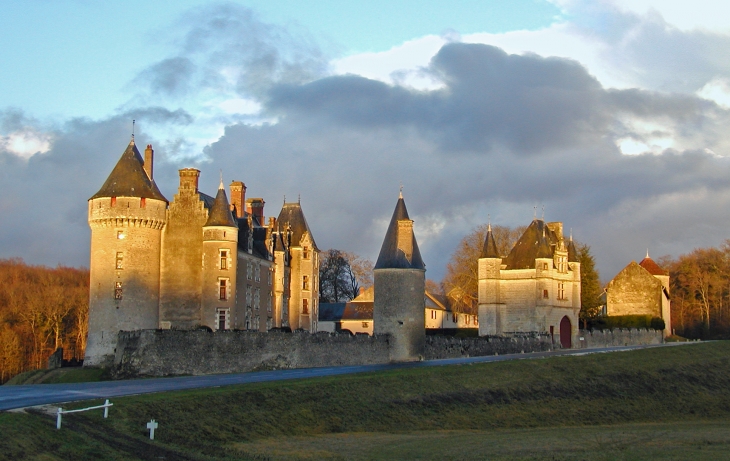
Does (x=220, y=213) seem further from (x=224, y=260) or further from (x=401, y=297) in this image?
(x=401, y=297)

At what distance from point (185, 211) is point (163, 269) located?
11.1 feet

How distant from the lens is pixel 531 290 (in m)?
67.9

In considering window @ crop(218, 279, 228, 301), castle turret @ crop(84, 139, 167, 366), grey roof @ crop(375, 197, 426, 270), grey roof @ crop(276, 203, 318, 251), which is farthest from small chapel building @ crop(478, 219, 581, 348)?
castle turret @ crop(84, 139, 167, 366)

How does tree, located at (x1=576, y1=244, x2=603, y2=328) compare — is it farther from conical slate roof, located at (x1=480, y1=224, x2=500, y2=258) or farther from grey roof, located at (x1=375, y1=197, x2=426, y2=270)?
grey roof, located at (x1=375, y1=197, x2=426, y2=270)

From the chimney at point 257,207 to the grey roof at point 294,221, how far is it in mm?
1425

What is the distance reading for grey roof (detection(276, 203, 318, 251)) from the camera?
62.6 m

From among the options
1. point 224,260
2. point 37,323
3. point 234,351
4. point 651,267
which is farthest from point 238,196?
point 651,267

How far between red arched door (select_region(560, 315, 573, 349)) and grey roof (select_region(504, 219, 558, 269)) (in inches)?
208

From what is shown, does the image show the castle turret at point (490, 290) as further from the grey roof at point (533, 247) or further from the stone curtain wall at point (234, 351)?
the stone curtain wall at point (234, 351)

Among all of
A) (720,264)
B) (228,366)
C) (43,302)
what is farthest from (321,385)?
(720,264)

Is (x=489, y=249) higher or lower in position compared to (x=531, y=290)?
higher

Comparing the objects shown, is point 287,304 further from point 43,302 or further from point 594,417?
point 594,417

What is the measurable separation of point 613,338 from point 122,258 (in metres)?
39.6

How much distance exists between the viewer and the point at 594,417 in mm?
32750
